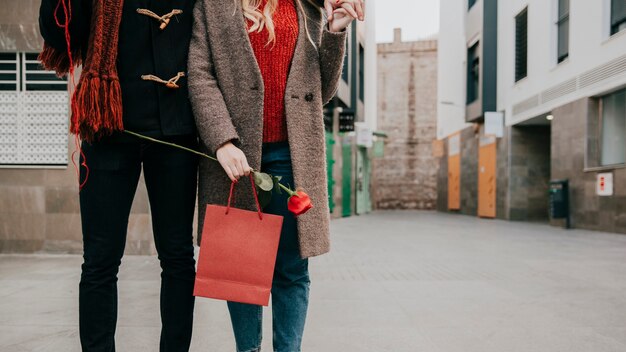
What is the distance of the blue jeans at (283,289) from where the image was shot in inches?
77.0

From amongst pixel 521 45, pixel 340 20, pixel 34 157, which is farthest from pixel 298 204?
pixel 521 45

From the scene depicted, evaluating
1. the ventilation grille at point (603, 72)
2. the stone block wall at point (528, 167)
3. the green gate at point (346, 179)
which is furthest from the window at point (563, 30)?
the green gate at point (346, 179)

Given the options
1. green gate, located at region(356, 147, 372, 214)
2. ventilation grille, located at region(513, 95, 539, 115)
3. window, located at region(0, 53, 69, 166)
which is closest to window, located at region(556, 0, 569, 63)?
ventilation grille, located at region(513, 95, 539, 115)

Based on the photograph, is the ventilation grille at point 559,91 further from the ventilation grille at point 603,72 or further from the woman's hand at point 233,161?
the woman's hand at point 233,161

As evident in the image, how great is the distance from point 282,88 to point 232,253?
1.95ft

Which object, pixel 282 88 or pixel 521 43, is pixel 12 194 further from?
pixel 521 43

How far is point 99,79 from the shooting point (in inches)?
68.9

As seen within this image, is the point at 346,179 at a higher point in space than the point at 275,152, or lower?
lower

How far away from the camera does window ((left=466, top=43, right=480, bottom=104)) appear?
68.4ft

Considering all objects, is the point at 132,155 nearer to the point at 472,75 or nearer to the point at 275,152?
the point at 275,152

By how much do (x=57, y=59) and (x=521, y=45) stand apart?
17092 millimetres

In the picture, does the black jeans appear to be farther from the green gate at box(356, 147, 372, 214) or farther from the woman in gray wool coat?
the green gate at box(356, 147, 372, 214)

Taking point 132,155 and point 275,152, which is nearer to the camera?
point 132,155

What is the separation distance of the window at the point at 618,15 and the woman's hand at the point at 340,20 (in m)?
10.6
